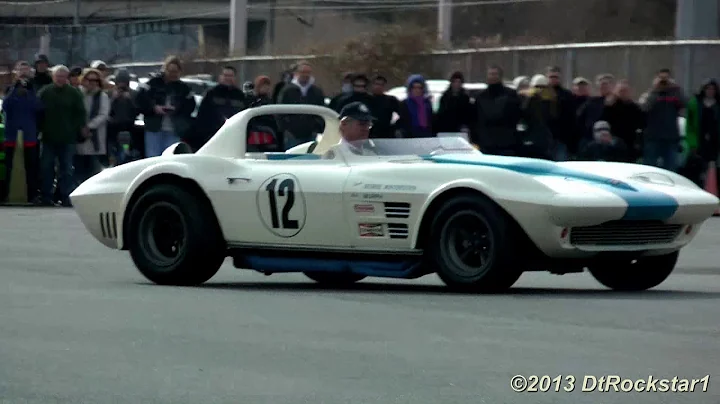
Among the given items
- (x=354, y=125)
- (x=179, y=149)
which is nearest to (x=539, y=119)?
(x=179, y=149)

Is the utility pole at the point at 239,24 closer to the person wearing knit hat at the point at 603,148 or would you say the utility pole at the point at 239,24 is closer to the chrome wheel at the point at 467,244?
the person wearing knit hat at the point at 603,148

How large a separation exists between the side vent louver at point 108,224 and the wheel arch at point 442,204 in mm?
2464

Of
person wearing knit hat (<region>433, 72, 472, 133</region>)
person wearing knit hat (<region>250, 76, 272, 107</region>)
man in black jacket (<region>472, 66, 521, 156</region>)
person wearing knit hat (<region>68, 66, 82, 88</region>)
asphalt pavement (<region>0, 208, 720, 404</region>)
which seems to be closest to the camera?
asphalt pavement (<region>0, 208, 720, 404</region>)

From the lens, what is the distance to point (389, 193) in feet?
40.8

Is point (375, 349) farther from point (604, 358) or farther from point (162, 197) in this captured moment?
point (162, 197)

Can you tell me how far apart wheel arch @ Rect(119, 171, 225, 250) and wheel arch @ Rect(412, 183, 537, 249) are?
1553 millimetres

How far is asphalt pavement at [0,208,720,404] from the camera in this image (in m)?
7.95

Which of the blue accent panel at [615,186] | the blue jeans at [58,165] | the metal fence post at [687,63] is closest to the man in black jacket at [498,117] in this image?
the blue jeans at [58,165]

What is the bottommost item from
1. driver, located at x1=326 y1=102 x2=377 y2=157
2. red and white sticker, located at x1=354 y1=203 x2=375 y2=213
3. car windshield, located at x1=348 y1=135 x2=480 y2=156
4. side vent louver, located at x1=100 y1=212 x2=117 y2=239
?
side vent louver, located at x1=100 y1=212 x2=117 y2=239

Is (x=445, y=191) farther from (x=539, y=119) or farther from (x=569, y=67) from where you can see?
(x=569, y=67)

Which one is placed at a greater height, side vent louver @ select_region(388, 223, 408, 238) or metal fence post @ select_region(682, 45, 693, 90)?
metal fence post @ select_region(682, 45, 693, 90)

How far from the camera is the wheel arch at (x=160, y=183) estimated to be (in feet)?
43.8

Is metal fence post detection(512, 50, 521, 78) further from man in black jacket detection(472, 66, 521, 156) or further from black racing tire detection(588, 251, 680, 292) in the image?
black racing tire detection(588, 251, 680, 292)

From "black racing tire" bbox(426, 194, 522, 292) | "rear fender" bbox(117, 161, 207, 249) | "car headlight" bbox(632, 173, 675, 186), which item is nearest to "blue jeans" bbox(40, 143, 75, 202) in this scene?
"rear fender" bbox(117, 161, 207, 249)
